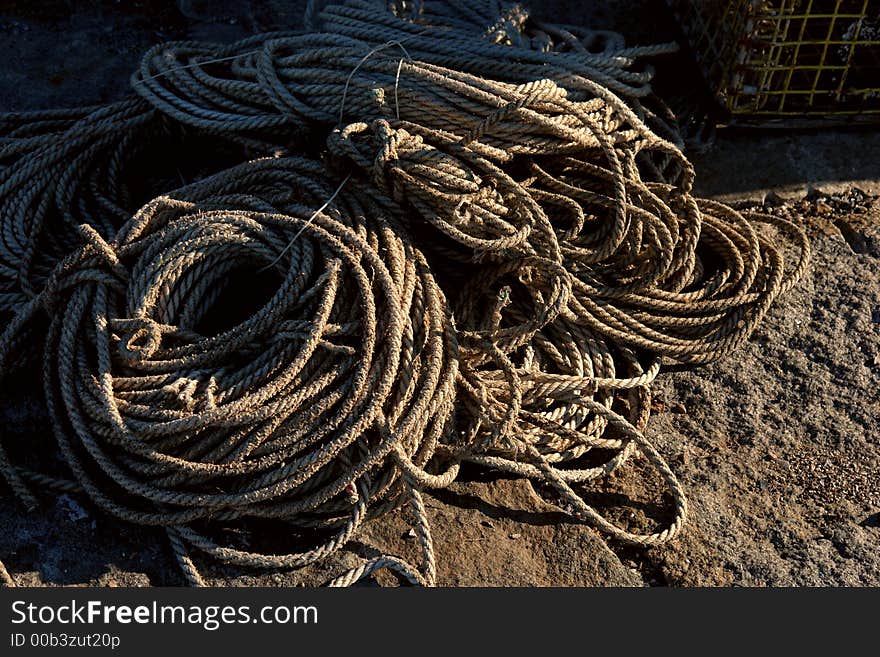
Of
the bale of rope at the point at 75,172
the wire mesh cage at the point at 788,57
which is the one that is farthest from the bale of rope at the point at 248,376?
the wire mesh cage at the point at 788,57

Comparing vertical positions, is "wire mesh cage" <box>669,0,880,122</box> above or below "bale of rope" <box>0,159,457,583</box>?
above

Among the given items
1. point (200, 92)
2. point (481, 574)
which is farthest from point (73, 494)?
point (200, 92)

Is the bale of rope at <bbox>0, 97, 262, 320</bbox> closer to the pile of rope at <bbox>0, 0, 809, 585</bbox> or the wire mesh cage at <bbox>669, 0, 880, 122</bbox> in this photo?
the pile of rope at <bbox>0, 0, 809, 585</bbox>

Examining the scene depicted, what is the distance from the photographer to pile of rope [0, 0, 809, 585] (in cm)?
247

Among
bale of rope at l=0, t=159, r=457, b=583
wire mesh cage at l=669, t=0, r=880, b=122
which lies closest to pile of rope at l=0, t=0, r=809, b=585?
bale of rope at l=0, t=159, r=457, b=583

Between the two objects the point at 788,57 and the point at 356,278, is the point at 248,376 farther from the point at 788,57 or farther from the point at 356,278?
the point at 788,57

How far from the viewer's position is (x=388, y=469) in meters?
2.54

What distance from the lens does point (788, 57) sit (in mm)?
3670

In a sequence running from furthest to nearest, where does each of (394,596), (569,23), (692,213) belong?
1. (569,23)
2. (692,213)
3. (394,596)

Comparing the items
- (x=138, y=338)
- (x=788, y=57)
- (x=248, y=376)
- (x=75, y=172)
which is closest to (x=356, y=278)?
(x=248, y=376)

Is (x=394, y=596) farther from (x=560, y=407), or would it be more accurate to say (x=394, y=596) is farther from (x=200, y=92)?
(x=200, y=92)

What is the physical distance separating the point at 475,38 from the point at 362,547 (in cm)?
172

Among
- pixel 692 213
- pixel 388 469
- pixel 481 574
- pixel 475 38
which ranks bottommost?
pixel 481 574

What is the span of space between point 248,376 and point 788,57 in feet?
8.07
